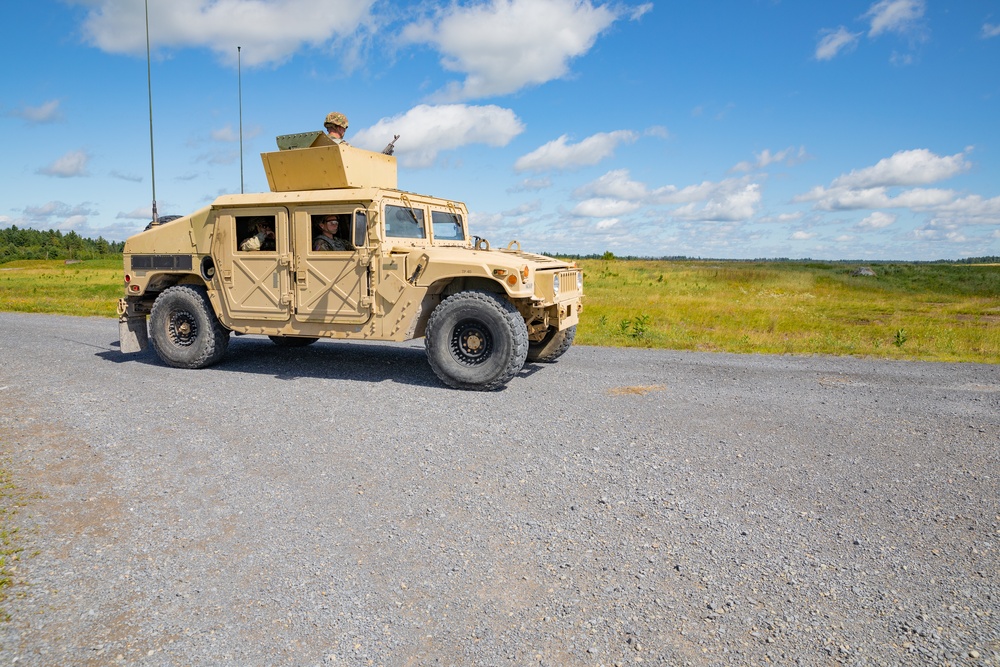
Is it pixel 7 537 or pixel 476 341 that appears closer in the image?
pixel 7 537

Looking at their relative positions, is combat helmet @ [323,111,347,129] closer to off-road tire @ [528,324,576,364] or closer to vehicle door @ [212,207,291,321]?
vehicle door @ [212,207,291,321]

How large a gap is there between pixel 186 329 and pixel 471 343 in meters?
3.76

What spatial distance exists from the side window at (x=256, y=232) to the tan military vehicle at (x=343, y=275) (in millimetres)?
12

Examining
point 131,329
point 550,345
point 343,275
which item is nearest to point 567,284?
point 550,345

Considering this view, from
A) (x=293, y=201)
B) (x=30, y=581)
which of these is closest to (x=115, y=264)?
(x=293, y=201)

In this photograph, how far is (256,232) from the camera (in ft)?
26.8

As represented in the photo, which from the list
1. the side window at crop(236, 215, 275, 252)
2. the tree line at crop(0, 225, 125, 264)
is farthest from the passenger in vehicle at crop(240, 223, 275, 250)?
the tree line at crop(0, 225, 125, 264)

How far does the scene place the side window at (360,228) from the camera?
7547 mm

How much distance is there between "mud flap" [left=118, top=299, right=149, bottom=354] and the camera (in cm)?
895

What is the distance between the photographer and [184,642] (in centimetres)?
285

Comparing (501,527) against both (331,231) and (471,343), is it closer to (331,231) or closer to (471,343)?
(471,343)

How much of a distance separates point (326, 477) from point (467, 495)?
1.02 m

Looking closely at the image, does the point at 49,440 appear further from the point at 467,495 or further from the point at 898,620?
the point at 898,620

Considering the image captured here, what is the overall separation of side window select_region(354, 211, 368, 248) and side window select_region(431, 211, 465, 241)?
1.19 m
